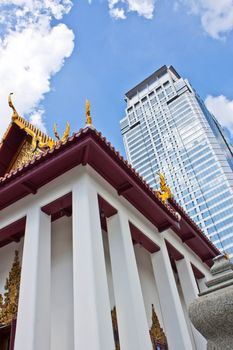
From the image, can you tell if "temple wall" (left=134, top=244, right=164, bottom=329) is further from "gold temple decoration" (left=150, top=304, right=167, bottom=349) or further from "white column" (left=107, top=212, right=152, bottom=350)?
"white column" (left=107, top=212, right=152, bottom=350)

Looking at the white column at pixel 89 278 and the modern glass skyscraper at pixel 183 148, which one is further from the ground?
the modern glass skyscraper at pixel 183 148

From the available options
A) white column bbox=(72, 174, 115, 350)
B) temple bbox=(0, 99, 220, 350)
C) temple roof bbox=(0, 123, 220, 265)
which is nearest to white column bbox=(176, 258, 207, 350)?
temple bbox=(0, 99, 220, 350)

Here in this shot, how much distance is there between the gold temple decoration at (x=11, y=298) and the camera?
4.98 metres

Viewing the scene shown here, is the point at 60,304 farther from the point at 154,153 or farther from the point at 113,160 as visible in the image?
the point at 154,153

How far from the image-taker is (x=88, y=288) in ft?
11.9

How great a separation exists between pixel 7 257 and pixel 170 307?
3018 millimetres

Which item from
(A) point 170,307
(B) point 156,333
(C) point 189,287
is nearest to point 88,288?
(A) point 170,307

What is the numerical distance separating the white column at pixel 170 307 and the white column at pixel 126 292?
1222mm

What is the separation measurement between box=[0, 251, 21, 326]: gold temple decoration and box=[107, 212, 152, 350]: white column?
5.86 feet

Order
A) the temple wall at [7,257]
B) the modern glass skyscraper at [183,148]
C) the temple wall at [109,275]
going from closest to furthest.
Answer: the temple wall at [109,275], the temple wall at [7,257], the modern glass skyscraper at [183,148]

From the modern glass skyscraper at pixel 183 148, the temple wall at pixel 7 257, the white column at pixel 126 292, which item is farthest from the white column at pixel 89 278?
the modern glass skyscraper at pixel 183 148

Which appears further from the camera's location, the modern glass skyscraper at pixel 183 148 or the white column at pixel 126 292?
the modern glass skyscraper at pixel 183 148

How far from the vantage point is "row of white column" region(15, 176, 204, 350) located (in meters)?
3.49

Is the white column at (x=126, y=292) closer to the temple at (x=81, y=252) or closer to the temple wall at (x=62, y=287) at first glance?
the temple at (x=81, y=252)
